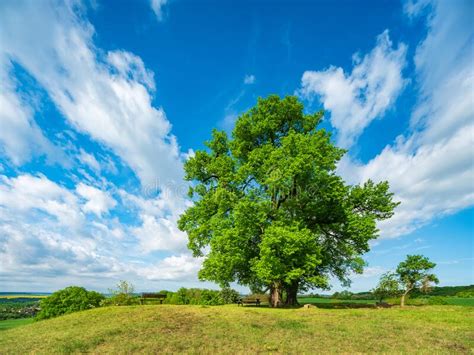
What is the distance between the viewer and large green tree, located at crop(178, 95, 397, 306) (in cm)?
2252

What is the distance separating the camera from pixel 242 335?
11.3 metres

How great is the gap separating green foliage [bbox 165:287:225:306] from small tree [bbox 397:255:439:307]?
21987 millimetres

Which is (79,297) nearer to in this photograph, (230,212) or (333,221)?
(230,212)

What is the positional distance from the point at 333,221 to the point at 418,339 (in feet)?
51.2

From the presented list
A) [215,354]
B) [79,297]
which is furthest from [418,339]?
[79,297]

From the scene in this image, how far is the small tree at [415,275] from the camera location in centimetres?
3503

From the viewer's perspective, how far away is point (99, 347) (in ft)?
32.1

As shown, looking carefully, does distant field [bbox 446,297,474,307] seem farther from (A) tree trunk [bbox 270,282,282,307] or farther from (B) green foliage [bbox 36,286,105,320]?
(B) green foliage [bbox 36,286,105,320]

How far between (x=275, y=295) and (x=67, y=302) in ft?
53.1

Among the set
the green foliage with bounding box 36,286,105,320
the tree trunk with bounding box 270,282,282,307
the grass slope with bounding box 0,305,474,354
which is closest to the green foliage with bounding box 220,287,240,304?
the tree trunk with bounding box 270,282,282,307

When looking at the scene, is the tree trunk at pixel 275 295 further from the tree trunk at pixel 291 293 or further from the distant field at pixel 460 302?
the distant field at pixel 460 302

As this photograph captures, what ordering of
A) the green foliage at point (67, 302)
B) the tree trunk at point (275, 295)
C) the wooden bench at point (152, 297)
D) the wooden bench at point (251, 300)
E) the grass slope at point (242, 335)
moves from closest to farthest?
the grass slope at point (242, 335) → the green foliage at point (67, 302) → the tree trunk at point (275, 295) → the wooden bench at point (152, 297) → the wooden bench at point (251, 300)

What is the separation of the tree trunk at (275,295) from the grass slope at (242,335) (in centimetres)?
919

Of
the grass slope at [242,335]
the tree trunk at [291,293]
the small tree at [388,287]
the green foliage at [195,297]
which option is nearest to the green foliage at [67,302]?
the grass slope at [242,335]
